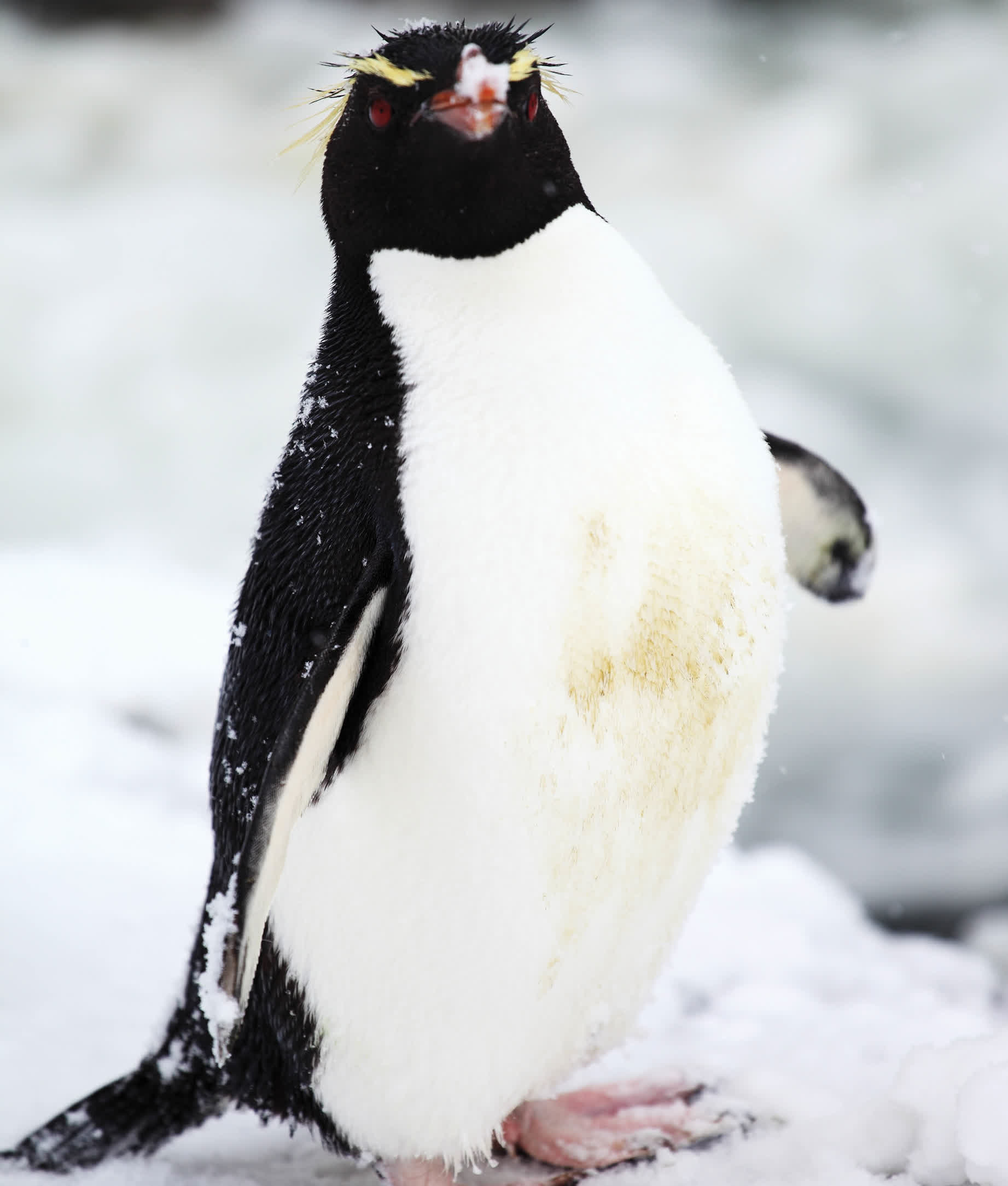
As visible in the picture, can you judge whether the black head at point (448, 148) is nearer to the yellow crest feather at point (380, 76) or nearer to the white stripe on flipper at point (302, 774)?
the yellow crest feather at point (380, 76)

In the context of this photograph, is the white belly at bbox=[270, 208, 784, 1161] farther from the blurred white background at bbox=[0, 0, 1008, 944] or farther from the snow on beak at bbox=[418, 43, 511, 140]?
the blurred white background at bbox=[0, 0, 1008, 944]

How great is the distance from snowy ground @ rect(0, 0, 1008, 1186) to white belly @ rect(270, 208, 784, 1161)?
25 centimetres

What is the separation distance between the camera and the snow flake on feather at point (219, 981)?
86 cm

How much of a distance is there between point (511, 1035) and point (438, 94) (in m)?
0.66

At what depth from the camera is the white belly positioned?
0.84m

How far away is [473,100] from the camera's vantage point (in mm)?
791

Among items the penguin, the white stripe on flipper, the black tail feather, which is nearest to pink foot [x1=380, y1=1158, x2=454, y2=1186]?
the penguin

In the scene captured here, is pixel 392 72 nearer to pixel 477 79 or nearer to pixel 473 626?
pixel 477 79

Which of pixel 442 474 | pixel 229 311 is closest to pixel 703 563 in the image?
pixel 442 474

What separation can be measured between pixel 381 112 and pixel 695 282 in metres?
3.09

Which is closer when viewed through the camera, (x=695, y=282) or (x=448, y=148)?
(x=448, y=148)

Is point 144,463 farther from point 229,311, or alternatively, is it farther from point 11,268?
point 11,268

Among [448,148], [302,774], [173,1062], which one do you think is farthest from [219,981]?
[448,148]

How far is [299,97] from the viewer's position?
3.73 meters
